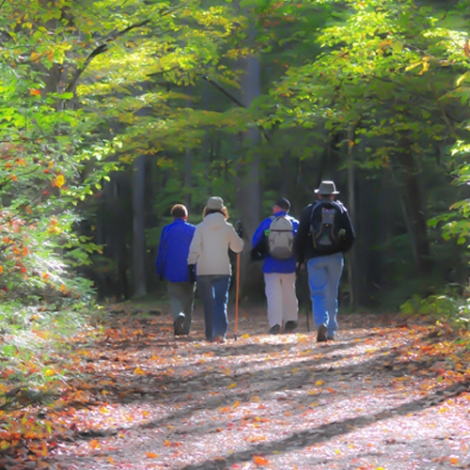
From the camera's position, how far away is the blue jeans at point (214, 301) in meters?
13.2

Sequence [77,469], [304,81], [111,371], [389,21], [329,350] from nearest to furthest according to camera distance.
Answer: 1. [77,469]
2. [111,371]
3. [329,350]
4. [389,21]
5. [304,81]

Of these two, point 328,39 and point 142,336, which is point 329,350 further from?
point 328,39

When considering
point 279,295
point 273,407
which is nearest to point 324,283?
point 279,295

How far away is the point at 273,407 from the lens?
810cm

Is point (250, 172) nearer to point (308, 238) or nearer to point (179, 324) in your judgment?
point (179, 324)

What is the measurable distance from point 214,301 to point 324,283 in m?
1.71

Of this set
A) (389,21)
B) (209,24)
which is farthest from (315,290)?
(209,24)

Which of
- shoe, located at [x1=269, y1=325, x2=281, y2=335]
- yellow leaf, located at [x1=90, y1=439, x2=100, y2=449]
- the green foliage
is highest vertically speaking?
the green foliage

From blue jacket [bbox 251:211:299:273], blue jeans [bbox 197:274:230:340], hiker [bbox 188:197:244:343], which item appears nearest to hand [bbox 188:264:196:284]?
hiker [bbox 188:197:244:343]

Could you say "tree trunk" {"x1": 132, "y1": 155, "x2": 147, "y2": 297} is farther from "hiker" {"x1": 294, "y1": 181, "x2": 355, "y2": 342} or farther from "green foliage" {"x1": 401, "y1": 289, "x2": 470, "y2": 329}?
"hiker" {"x1": 294, "y1": 181, "x2": 355, "y2": 342}

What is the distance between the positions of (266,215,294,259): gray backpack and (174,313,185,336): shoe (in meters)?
1.81

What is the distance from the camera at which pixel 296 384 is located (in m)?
9.17

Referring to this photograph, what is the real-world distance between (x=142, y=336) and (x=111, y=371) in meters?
4.88

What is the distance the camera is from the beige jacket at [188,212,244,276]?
13172mm
